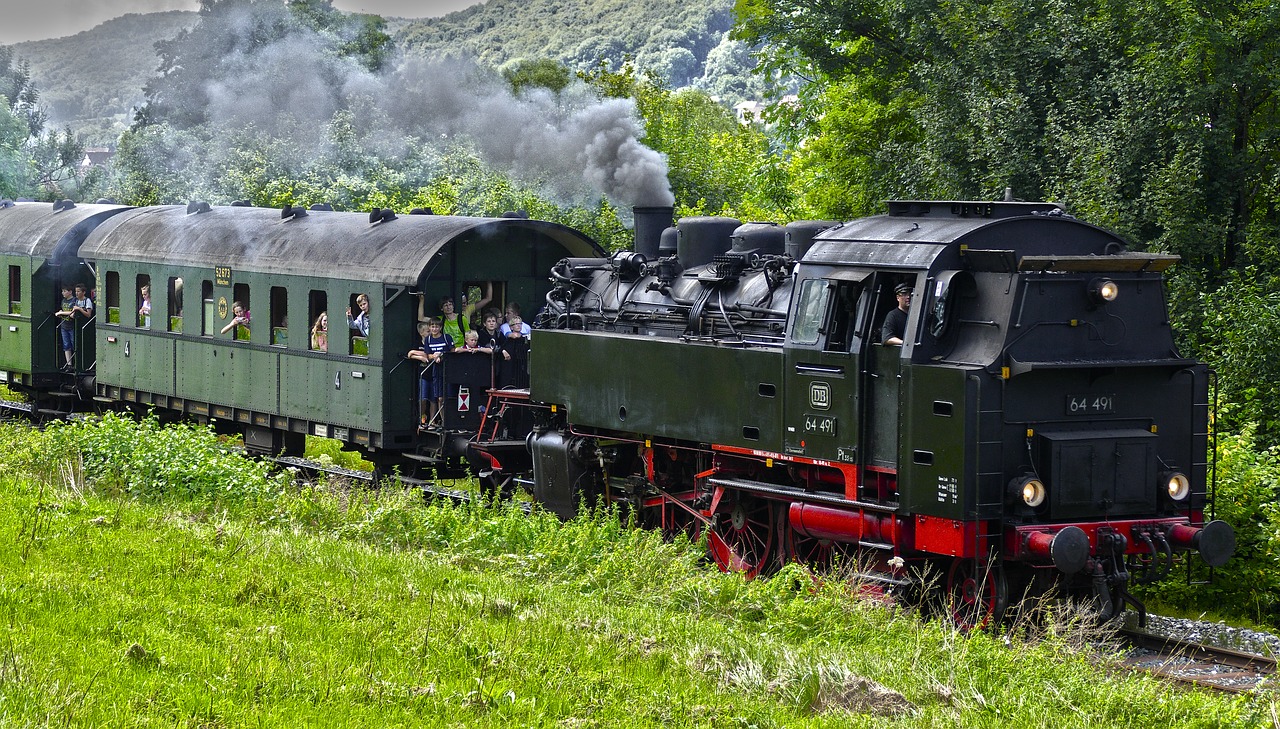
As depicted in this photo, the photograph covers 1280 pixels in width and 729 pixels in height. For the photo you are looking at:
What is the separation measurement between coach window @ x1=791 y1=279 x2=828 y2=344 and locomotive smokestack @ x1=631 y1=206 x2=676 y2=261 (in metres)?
3.86

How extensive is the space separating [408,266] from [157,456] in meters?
3.36

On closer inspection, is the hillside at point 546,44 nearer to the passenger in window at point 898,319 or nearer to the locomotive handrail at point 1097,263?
the passenger in window at point 898,319

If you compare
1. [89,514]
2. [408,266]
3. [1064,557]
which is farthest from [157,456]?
[1064,557]

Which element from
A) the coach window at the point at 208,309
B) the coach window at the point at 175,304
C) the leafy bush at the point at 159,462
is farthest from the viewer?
the coach window at the point at 175,304

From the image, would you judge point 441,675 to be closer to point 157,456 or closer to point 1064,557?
point 1064,557

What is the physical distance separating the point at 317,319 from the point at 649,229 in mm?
4469

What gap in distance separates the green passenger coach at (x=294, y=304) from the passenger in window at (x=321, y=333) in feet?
0.08

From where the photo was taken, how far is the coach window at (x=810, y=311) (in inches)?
420

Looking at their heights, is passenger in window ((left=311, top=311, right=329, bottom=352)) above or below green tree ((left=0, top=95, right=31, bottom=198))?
below

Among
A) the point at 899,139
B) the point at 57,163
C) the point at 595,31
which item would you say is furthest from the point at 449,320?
the point at 595,31

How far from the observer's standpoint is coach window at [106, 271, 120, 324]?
20.2 metres

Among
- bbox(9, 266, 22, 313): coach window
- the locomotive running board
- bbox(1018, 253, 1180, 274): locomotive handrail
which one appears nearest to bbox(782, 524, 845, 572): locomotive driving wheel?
the locomotive running board

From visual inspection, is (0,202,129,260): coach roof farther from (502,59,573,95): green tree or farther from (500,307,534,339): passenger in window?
(502,59,573,95): green tree

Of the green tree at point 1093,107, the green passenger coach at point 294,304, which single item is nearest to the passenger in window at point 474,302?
the green passenger coach at point 294,304
